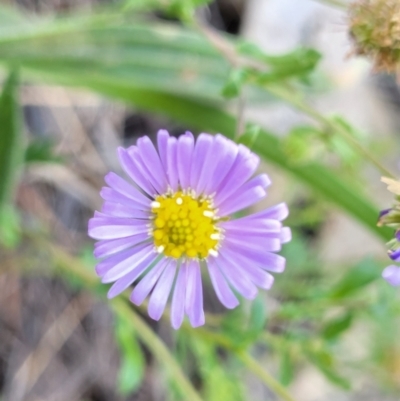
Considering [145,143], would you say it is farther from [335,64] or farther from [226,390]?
[335,64]

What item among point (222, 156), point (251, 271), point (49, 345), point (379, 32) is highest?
point (379, 32)

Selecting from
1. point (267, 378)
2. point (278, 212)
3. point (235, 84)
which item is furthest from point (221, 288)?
point (235, 84)

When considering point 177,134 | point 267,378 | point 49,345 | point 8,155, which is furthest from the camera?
point 177,134

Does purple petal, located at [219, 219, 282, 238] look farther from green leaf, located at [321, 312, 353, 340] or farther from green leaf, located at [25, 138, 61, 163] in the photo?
green leaf, located at [25, 138, 61, 163]

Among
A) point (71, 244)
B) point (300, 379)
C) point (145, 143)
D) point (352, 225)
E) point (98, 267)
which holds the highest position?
point (145, 143)

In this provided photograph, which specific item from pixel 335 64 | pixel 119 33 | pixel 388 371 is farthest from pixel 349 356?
pixel 119 33

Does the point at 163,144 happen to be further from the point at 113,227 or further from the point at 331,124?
the point at 331,124
